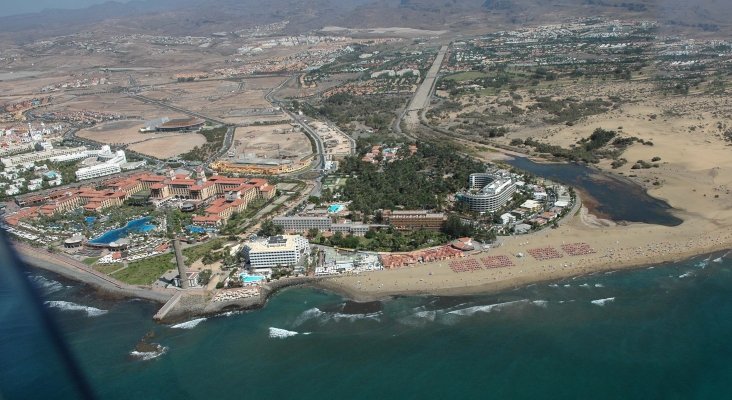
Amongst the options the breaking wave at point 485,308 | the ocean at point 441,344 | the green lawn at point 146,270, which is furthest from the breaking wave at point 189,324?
the breaking wave at point 485,308

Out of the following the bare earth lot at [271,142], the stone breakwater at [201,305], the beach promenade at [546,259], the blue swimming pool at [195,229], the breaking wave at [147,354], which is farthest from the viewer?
the bare earth lot at [271,142]

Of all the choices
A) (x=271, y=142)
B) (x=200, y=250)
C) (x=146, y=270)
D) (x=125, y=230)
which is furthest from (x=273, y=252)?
(x=271, y=142)

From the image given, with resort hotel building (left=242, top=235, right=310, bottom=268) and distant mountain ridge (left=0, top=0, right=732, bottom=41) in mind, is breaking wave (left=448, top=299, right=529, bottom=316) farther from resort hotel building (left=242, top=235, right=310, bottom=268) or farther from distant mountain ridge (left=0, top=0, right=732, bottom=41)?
distant mountain ridge (left=0, top=0, right=732, bottom=41)

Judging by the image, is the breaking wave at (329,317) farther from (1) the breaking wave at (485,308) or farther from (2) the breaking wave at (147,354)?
(2) the breaking wave at (147,354)

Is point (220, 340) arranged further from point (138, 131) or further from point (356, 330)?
point (138, 131)

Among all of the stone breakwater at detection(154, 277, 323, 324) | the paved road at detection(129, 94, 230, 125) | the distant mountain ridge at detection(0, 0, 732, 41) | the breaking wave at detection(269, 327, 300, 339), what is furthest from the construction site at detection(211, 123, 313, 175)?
the distant mountain ridge at detection(0, 0, 732, 41)

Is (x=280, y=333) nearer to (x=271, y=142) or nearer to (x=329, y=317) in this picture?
(x=329, y=317)
